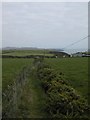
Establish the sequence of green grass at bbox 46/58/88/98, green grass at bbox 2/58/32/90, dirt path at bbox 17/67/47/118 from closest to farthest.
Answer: dirt path at bbox 17/67/47/118, green grass at bbox 46/58/88/98, green grass at bbox 2/58/32/90

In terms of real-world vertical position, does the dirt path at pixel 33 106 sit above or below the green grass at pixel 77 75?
Result: below

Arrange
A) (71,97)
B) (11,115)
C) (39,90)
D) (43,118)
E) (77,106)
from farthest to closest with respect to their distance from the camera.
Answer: (39,90), (71,97), (77,106), (43,118), (11,115)

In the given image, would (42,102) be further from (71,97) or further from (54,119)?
(54,119)

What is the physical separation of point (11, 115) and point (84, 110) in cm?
393

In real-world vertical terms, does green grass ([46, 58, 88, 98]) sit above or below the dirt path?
above

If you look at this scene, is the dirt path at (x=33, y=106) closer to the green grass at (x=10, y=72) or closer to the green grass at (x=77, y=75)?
the green grass at (x=77, y=75)

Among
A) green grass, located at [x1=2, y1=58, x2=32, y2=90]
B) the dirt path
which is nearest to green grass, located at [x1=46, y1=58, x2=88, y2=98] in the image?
the dirt path

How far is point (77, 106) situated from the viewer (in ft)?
43.9

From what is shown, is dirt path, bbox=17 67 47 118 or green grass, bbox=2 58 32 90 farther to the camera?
green grass, bbox=2 58 32 90

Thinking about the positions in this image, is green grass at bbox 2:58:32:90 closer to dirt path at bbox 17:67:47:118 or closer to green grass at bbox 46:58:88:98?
dirt path at bbox 17:67:47:118

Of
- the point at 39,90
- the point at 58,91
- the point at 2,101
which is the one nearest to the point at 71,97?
the point at 58,91

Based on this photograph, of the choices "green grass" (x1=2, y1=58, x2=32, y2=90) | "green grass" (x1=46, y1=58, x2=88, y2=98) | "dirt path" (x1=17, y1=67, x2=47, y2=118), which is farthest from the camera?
"green grass" (x1=2, y1=58, x2=32, y2=90)

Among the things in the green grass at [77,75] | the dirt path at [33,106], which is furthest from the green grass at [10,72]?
the green grass at [77,75]

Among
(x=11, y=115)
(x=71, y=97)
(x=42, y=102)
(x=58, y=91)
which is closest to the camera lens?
(x=11, y=115)
